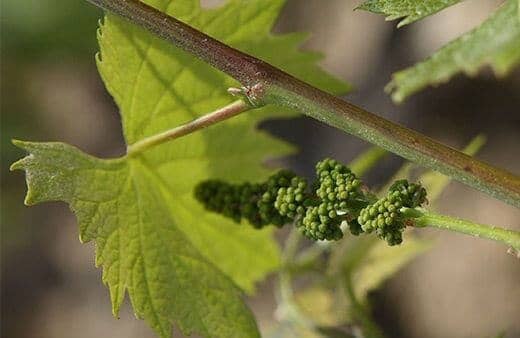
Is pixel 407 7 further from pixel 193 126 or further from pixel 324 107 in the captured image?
pixel 193 126

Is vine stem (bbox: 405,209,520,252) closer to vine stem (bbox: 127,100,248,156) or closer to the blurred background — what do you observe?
vine stem (bbox: 127,100,248,156)

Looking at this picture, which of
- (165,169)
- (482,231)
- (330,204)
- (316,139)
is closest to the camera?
(482,231)

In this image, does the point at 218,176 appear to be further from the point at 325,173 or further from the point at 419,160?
the point at 419,160

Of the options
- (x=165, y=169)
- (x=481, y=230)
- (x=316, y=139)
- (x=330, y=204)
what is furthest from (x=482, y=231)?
(x=316, y=139)

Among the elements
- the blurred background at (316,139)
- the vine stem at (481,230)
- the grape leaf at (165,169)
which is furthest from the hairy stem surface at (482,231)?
the blurred background at (316,139)

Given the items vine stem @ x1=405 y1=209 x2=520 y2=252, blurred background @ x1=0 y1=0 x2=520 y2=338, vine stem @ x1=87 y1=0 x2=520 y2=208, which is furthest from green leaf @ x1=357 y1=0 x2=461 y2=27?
blurred background @ x1=0 y1=0 x2=520 y2=338
